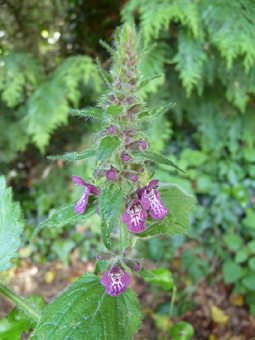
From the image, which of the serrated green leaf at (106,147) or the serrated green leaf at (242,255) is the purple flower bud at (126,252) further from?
the serrated green leaf at (242,255)

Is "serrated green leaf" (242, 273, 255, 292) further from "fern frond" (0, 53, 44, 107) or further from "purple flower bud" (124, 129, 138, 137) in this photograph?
"fern frond" (0, 53, 44, 107)

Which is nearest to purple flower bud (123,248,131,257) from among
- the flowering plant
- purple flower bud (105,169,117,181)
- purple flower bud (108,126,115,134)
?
the flowering plant

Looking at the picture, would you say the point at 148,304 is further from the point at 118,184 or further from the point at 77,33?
the point at 77,33

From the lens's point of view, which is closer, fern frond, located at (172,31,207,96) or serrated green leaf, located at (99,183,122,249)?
serrated green leaf, located at (99,183,122,249)

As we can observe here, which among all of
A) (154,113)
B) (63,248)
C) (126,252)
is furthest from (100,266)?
(63,248)

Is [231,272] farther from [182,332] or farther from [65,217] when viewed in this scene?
[65,217]

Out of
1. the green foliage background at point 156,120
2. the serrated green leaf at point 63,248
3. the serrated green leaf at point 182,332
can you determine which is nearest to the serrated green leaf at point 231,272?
the green foliage background at point 156,120
